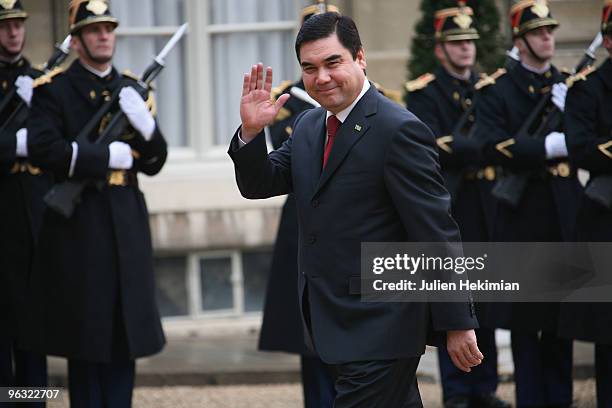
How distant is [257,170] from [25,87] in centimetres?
290

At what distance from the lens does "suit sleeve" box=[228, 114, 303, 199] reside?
466cm

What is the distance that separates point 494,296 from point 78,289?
2.38 metres

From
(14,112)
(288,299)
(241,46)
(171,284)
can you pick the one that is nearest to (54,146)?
(14,112)

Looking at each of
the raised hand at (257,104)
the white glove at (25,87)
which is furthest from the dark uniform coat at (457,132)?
the raised hand at (257,104)

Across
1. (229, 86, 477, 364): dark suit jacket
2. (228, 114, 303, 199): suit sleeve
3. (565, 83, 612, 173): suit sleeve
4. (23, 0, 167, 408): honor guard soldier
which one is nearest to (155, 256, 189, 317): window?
(23, 0, 167, 408): honor guard soldier

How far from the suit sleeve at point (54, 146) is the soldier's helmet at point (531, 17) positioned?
8.47 ft

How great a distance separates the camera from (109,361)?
21.9 feet

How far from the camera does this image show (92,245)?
6.79 meters

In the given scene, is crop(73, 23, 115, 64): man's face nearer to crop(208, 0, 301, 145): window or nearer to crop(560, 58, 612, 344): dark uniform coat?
crop(560, 58, 612, 344): dark uniform coat

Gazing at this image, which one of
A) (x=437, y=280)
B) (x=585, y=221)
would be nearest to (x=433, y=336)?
(x=437, y=280)

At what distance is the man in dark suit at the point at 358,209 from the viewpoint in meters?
4.50

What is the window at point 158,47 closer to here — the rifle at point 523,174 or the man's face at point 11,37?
the man's face at point 11,37

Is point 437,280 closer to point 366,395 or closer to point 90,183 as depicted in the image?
point 366,395

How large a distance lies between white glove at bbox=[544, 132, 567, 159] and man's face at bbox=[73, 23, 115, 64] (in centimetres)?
246
